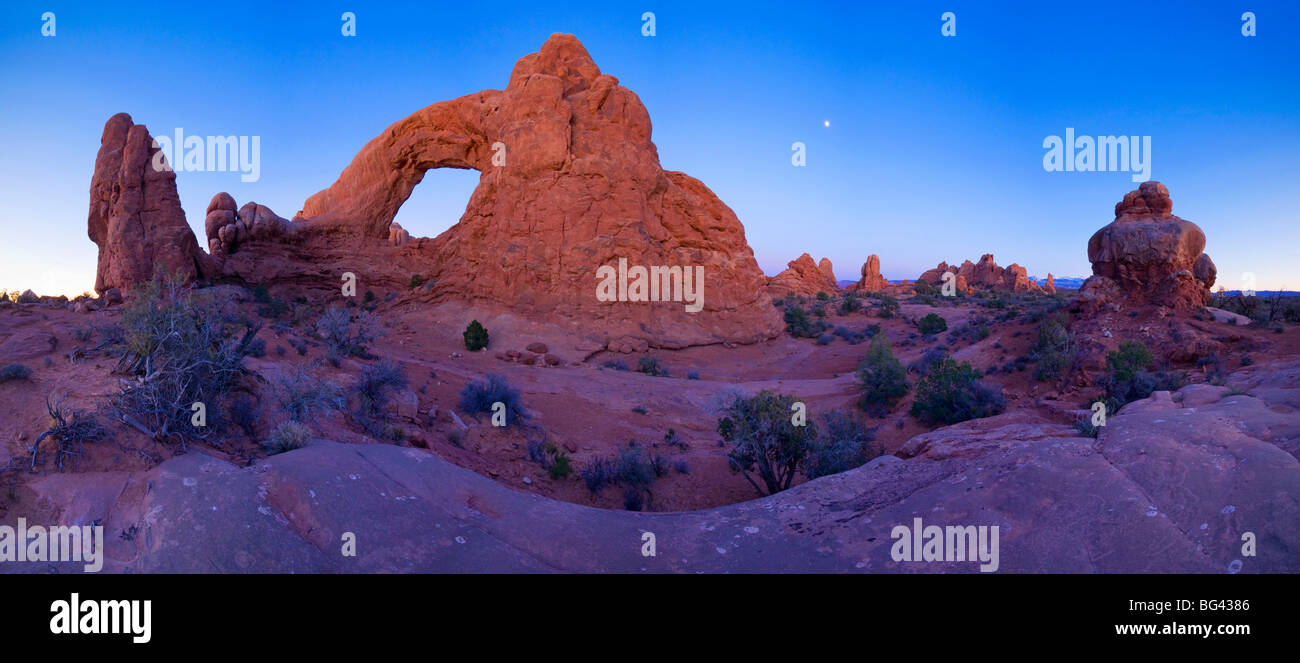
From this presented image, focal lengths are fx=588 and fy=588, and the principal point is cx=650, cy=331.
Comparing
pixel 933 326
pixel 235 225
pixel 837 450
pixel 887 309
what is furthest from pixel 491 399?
pixel 887 309

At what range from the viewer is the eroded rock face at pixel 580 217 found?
2375 centimetres

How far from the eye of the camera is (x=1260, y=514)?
4320 millimetres

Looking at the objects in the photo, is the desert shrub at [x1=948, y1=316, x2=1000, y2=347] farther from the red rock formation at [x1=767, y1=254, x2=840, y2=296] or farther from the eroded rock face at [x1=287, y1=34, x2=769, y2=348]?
the red rock formation at [x1=767, y1=254, x2=840, y2=296]

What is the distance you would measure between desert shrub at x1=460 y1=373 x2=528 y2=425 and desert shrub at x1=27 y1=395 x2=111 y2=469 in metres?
7.20

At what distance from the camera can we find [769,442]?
9.81 m

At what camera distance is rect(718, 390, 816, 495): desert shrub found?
981 cm

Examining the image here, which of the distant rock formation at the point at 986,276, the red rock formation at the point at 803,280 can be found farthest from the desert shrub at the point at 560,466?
the distant rock formation at the point at 986,276

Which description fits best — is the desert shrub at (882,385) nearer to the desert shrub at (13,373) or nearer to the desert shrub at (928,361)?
the desert shrub at (928,361)

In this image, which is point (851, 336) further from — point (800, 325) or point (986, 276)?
point (986, 276)

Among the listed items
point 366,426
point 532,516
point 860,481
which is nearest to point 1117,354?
point 860,481

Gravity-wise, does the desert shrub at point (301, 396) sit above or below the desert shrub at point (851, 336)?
below

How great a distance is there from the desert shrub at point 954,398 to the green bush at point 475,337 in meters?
14.5

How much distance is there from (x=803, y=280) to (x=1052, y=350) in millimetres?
42504

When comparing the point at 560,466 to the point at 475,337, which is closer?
the point at 560,466
